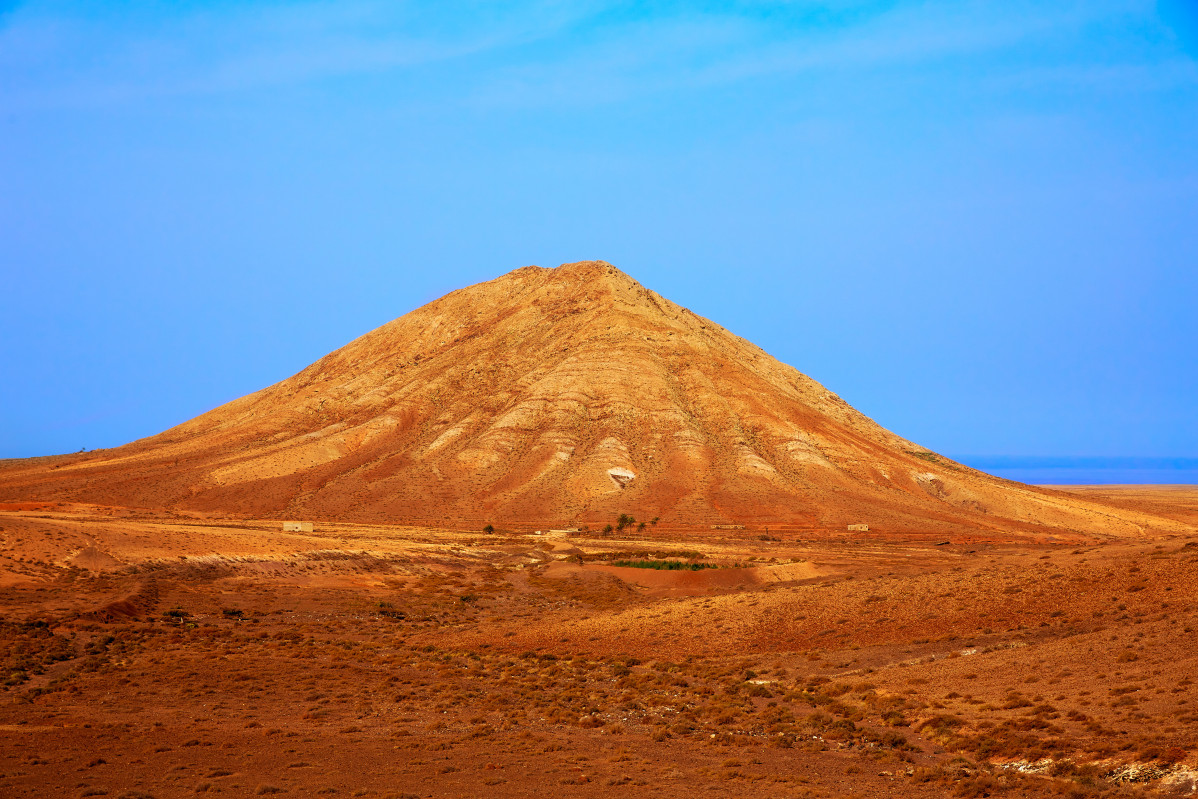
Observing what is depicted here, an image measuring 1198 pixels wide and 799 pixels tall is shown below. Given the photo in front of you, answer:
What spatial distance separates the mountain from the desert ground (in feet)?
121

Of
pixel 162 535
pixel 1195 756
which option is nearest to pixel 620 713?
pixel 1195 756

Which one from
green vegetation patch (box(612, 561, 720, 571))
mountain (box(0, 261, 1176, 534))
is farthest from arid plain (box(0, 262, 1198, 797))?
mountain (box(0, 261, 1176, 534))

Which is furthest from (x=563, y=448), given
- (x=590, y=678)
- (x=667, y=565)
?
(x=590, y=678)

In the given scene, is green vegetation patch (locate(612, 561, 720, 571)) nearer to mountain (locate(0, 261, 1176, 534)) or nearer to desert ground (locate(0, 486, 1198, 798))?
desert ground (locate(0, 486, 1198, 798))

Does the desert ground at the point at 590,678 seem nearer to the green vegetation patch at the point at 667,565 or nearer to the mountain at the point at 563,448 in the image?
the green vegetation patch at the point at 667,565

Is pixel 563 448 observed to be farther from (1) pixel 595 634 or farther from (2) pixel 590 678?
(2) pixel 590 678

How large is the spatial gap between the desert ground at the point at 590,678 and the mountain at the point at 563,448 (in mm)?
36943

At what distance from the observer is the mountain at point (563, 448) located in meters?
87.9

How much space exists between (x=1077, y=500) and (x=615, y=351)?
55.1 metres

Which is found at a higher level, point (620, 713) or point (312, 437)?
point (312, 437)

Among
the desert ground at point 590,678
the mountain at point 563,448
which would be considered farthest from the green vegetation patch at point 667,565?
the mountain at point 563,448

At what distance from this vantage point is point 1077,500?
10081cm

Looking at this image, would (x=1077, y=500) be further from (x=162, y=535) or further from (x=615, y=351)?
(x=162, y=535)

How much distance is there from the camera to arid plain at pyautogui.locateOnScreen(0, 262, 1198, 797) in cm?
1834
